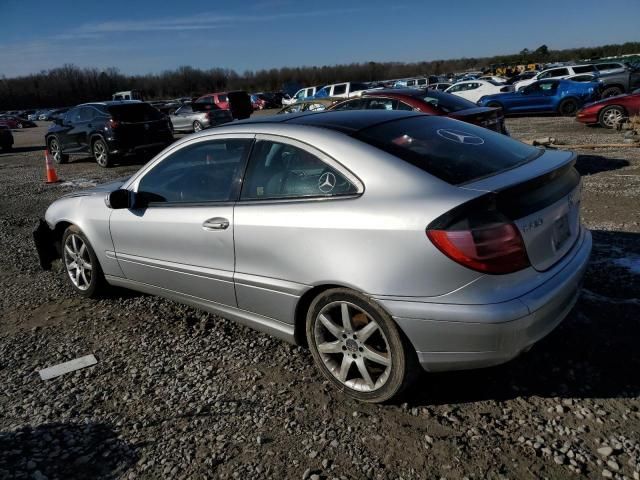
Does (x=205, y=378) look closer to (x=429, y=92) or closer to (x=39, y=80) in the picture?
(x=429, y=92)

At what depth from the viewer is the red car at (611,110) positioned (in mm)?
13133

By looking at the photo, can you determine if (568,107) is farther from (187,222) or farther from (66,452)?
(66,452)

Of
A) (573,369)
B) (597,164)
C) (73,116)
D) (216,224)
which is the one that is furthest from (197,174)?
(73,116)

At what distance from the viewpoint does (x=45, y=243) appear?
512cm

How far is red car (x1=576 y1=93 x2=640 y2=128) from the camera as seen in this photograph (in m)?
13.1

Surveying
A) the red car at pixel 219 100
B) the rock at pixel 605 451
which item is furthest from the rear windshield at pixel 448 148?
the red car at pixel 219 100

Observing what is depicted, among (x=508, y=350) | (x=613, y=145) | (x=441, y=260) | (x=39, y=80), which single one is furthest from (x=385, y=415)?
(x=39, y=80)

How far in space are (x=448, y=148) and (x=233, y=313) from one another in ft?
5.72

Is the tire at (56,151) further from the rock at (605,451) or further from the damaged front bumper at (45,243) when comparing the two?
the rock at (605,451)

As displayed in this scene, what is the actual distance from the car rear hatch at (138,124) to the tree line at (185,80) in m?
73.1

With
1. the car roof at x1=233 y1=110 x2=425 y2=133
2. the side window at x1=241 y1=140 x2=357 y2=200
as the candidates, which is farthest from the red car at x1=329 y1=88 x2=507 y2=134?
the side window at x1=241 y1=140 x2=357 y2=200

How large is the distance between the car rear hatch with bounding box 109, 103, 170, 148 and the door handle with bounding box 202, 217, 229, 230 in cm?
1102

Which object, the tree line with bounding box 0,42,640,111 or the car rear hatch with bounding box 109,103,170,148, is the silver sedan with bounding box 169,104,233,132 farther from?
the tree line with bounding box 0,42,640,111

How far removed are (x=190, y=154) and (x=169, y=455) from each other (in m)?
2.06
